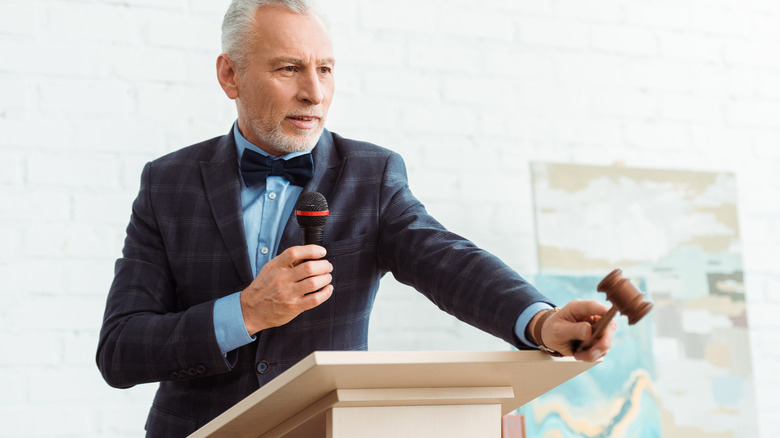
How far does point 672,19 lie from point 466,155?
1051 mm

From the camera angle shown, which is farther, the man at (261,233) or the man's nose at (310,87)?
the man's nose at (310,87)

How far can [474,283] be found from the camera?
1396 mm

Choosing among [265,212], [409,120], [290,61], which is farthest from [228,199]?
[409,120]

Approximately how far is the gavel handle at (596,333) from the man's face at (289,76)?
0.87 m

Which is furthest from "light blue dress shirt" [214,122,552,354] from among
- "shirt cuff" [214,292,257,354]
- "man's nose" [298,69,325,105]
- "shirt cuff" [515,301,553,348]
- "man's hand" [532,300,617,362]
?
"man's hand" [532,300,617,362]

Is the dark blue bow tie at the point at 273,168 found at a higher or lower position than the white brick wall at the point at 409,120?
lower

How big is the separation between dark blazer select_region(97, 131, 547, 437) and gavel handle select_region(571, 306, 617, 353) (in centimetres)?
35

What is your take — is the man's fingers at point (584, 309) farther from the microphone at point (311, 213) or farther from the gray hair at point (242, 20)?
the gray hair at point (242, 20)

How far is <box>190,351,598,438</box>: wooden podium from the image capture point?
2.88 ft

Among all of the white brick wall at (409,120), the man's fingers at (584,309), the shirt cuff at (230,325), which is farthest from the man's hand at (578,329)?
the white brick wall at (409,120)

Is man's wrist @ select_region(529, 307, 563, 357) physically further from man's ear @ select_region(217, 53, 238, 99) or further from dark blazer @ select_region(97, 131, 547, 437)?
man's ear @ select_region(217, 53, 238, 99)

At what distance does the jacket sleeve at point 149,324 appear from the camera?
1.39 meters

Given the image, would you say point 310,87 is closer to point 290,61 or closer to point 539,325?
point 290,61

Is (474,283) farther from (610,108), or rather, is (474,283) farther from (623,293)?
(610,108)
